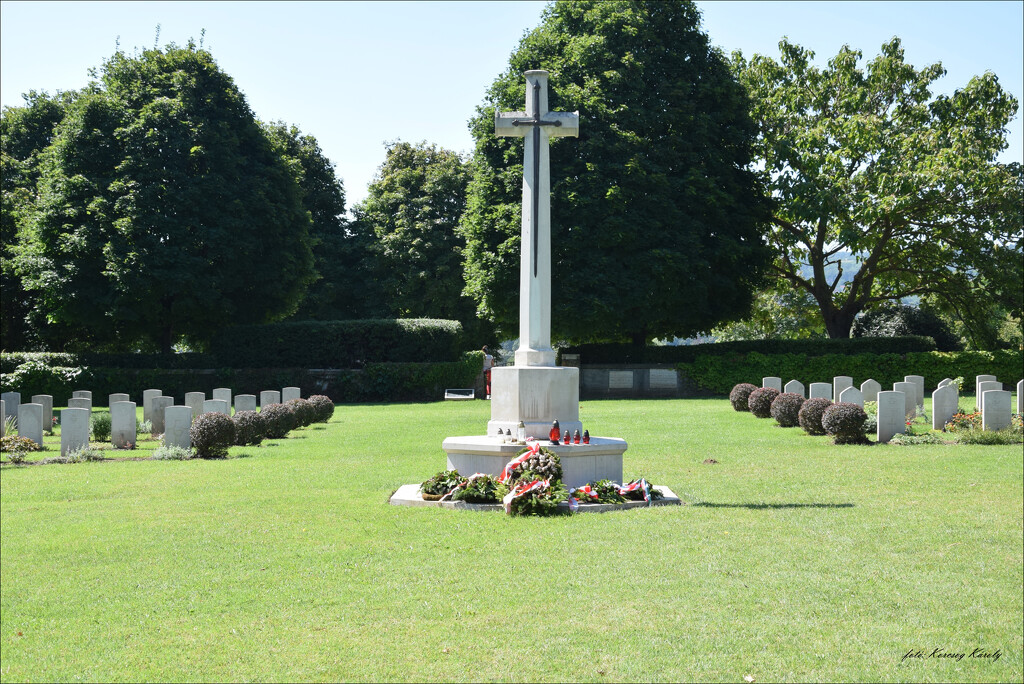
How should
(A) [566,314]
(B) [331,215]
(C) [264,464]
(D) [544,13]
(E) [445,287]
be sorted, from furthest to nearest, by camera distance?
(B) [331,215] → (E) [445,287] → (D) [544,13] → (A) [566,314] → (C) [264,464]

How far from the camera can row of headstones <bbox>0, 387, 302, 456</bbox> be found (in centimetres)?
1516

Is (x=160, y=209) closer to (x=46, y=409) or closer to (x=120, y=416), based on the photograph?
(x=46, y=409)

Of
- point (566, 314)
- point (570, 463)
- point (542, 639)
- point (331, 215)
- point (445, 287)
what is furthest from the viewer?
point (331, 215)

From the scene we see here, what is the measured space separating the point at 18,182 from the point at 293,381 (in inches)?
620

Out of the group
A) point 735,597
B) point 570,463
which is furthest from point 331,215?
point 735,597

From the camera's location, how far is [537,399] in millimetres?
11180

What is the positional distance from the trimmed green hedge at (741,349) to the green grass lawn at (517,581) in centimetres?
1931

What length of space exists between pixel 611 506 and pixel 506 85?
83.5 ft

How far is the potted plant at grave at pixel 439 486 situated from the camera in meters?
10.3

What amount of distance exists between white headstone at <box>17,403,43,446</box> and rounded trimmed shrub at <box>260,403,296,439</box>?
4.04 metres

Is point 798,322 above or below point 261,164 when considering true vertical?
below

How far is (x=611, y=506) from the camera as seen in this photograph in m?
9.84

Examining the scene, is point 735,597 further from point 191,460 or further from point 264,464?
point 191,460

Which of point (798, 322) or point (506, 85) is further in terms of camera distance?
point (798, 322)
